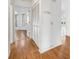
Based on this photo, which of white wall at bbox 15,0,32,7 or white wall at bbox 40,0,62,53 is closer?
white wall at bbox 40,0,62,53

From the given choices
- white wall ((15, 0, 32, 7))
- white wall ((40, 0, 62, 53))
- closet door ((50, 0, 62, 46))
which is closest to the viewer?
white wall ((40, 0, 62, 53))

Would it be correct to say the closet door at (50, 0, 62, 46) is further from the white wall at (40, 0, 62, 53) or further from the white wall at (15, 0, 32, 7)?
the white wall at (15, 0, 32, 7)

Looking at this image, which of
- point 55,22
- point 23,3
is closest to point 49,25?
point 55,22

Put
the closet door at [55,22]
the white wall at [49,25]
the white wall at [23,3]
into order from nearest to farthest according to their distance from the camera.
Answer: the white wall at [49,25], the closet door at [55,22], the white wall at [23,3]

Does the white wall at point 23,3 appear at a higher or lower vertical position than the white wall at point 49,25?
higher

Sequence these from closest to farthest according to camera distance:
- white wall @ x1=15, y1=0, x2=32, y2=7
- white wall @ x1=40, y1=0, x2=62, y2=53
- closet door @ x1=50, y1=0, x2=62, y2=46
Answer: white wall @ x1=40, y1=0, x2=62, y2=53 < closet door @ x1=50, y1=0, x2=62, y2=46 < white wall @ x1=15, y1=0, x2=32, y2=7

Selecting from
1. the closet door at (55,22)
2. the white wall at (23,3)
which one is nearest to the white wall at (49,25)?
the closet door at (55,22)

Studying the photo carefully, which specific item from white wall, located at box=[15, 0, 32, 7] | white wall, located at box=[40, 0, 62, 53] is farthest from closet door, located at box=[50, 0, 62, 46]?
white wall, located at box=[15, 0, 32, 7]

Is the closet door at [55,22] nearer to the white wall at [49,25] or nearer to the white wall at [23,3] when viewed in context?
the white wall at [49,25]

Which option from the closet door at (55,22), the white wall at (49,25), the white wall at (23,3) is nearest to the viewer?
the white wall at (49,25)

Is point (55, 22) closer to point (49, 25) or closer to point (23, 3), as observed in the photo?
point (49, 25)

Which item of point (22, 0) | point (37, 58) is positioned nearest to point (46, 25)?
point (37, 58)
